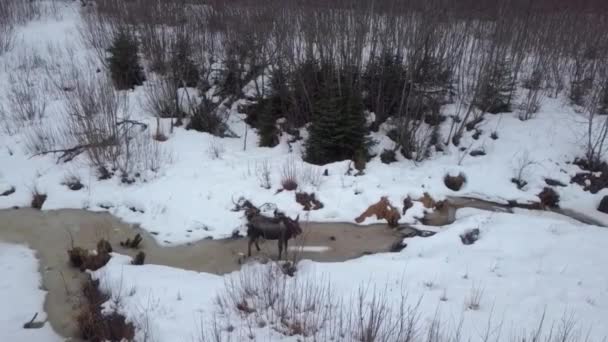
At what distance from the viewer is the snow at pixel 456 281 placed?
538 cm

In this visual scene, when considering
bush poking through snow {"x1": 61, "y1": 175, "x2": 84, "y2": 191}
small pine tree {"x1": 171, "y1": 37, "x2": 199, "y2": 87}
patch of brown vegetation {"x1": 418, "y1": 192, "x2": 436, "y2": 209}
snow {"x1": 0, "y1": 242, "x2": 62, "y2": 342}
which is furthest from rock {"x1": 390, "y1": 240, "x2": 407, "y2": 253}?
small pine tree {"x1": 171, "y1": 37, "x2": 199, "y2": 87}

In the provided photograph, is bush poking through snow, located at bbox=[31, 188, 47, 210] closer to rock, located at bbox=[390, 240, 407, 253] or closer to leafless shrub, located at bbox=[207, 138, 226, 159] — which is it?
leafless shrub, located at bbox=[207, 138, 226, 159]

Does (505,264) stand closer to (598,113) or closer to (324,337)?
(324,337)

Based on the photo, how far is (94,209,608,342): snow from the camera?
538 centimetres

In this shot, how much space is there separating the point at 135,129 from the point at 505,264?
9.45 m

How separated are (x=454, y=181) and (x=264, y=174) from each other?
4428 mm

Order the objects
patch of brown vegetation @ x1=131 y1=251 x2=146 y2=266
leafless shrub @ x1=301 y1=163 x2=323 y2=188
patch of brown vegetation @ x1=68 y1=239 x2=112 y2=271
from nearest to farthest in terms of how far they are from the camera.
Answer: patch of brown vegetation @ x1=68 y1=239 x2=112 y2=271 < patch of brown vegetation @ x1=131 y1=251 x2=146 y2=266 < leafless shrub @ x1=301 y1=163 x2=323 y2=188

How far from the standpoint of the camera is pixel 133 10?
11758mm

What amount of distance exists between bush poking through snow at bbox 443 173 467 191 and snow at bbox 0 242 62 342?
810 centimetres

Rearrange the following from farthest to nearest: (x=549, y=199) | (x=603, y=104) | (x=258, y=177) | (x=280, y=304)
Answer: (x=603, y=104) → (x=258, y=177) → (x=549, y=199) → (x=280, y=304)

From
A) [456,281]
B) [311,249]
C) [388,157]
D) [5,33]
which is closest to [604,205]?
[388,157]

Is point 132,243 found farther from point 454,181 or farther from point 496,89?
point 496,89

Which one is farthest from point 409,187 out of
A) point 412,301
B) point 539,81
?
point 539,81

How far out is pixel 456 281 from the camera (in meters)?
6.25
